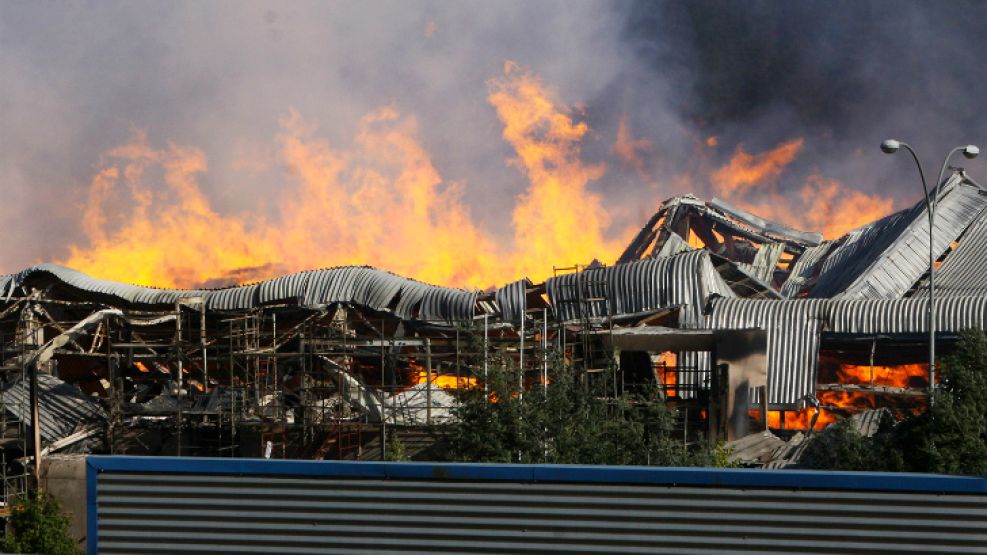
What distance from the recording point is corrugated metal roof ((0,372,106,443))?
28672mm

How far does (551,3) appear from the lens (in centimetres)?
6675

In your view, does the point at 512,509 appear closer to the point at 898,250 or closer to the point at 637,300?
the point at 637,300

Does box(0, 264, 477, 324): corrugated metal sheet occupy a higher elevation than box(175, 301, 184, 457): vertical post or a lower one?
higher

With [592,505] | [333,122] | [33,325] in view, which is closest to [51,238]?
[333,122]

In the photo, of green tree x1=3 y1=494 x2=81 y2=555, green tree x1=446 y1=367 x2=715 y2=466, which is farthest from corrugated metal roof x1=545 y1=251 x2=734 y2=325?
green tree x1=3 y1=494 x2=81 y2=555

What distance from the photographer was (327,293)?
36.3 meters

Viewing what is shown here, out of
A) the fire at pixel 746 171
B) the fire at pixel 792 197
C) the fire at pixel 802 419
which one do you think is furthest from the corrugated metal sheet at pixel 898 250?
the fire at pixel 746 171

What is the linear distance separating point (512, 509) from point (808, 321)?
85.9 ft

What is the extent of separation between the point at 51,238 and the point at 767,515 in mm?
56664

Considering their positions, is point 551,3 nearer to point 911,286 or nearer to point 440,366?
point 911,286

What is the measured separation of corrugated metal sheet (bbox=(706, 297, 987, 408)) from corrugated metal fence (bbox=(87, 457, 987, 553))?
935 inches

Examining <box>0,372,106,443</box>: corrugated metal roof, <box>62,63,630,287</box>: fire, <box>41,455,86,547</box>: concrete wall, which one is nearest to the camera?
<box>41,455,86,547</box>: concrete wall

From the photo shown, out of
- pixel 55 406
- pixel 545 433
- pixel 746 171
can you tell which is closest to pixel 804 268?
pixel 746 171

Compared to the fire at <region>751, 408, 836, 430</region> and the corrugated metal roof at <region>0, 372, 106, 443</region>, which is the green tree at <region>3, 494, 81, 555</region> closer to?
the corrugated metal roof at <region>0, 372, 106, 443</region>
